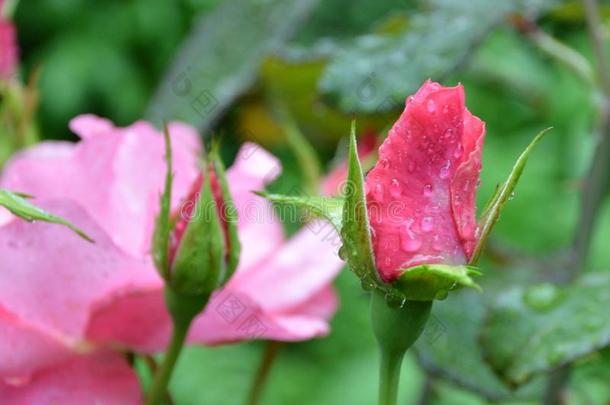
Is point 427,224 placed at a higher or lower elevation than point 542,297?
higher

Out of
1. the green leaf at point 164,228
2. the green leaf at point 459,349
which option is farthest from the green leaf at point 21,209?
the green leaf at point 459,349

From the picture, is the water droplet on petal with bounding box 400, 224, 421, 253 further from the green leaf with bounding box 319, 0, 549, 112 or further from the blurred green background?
the green leaf with bounding box 319, 0, 549, 112

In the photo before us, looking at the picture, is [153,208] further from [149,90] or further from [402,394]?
[149,90]

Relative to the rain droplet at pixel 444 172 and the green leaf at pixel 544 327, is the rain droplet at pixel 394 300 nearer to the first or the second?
the rain droplet at pixel 444 172

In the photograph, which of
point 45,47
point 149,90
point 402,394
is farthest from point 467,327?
point 45,47

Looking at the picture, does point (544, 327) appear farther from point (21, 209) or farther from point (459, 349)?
point (21, 209)

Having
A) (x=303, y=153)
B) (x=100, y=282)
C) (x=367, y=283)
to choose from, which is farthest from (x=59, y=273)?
(x=303, y=153)
